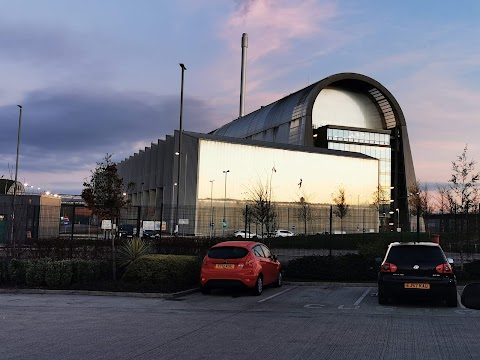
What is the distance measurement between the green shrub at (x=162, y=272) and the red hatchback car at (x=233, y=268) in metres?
1.24

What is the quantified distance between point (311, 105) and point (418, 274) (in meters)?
79.3

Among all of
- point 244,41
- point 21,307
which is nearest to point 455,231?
point 21,307

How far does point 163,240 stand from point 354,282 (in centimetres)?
770

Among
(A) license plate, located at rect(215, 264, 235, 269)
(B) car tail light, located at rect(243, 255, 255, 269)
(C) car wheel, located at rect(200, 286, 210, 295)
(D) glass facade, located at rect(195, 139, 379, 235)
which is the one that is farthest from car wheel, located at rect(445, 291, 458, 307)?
(D) glass facade, located at rect(195, 139, 379, 235)

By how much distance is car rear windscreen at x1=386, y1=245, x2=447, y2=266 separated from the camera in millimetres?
11594

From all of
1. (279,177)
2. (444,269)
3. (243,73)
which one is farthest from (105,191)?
(243,73)

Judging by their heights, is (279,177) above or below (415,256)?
above

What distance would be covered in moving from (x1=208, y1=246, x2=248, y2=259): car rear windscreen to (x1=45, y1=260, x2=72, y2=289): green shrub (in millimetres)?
4323

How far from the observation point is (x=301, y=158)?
79.0 m

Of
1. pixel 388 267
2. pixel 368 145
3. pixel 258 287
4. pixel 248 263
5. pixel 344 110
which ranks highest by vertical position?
pixel 344 110

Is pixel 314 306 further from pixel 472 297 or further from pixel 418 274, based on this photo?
pixel 472 297

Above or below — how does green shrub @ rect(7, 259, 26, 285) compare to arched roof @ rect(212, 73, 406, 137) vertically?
below

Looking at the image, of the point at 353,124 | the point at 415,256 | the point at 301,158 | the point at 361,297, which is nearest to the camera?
the point at 415,256

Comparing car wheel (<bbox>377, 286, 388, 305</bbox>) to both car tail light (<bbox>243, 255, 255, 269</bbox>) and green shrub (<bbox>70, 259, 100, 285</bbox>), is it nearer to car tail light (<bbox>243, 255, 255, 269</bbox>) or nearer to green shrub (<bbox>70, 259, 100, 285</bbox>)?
car tail light (<bbox>243, 255, 255, 269</bbox>)
